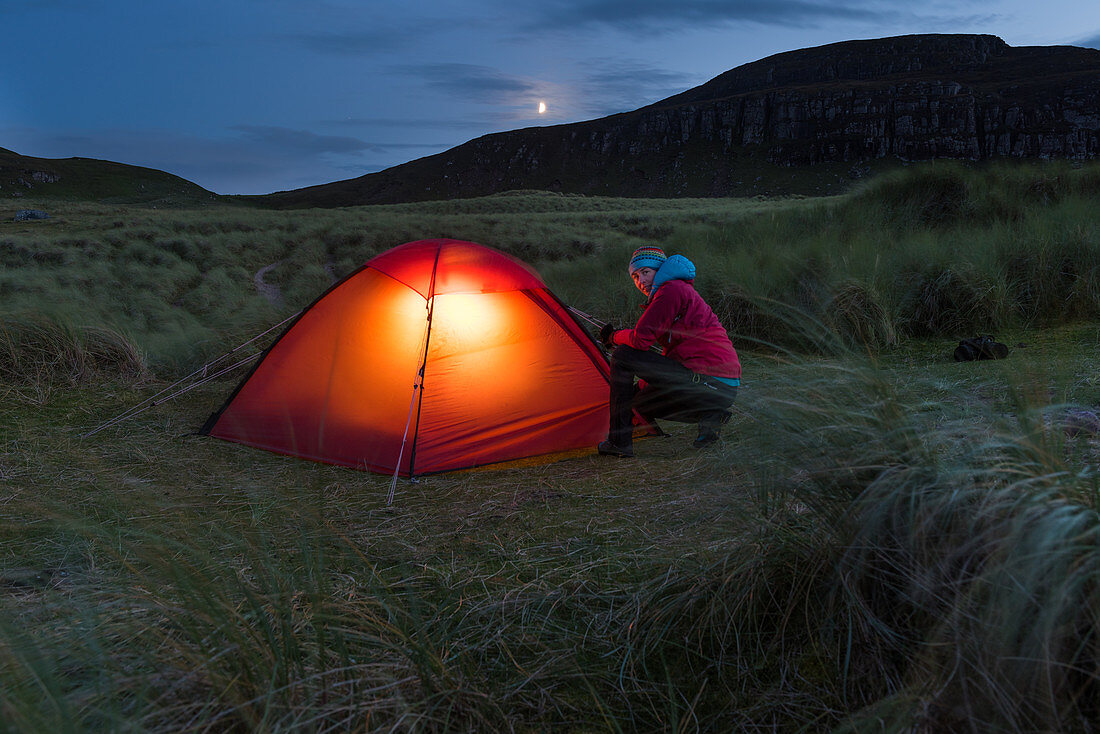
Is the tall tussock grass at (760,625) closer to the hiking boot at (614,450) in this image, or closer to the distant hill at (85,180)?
the hiking boot at (614,450)

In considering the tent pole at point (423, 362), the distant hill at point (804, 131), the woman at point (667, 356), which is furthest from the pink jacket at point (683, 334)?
the distant hill at point (804, 131)

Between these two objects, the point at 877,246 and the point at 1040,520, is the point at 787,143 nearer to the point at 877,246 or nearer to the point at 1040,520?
the point at 877,246

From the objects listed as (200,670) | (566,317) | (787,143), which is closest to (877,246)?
(566,317)

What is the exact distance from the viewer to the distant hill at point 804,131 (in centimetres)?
8856

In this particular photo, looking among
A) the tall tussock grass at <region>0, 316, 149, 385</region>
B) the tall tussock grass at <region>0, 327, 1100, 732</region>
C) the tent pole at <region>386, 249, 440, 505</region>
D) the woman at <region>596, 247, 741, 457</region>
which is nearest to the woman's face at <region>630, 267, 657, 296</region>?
the woman at <region>596, 247, 741, 457</region>

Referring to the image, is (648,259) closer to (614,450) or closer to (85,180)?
(614,450)

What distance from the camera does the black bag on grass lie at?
6570 mm

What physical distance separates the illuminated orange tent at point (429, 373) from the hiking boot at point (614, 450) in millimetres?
309

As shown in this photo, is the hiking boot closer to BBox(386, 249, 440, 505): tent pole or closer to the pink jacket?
the pink jacket

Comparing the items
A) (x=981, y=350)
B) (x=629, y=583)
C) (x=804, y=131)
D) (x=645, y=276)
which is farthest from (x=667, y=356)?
(x=804, y=131)

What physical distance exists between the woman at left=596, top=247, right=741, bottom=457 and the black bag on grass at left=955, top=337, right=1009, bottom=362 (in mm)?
2946

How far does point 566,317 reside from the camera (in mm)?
5695

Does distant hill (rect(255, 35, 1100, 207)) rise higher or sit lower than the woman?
higher

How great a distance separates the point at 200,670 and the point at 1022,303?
911cm
